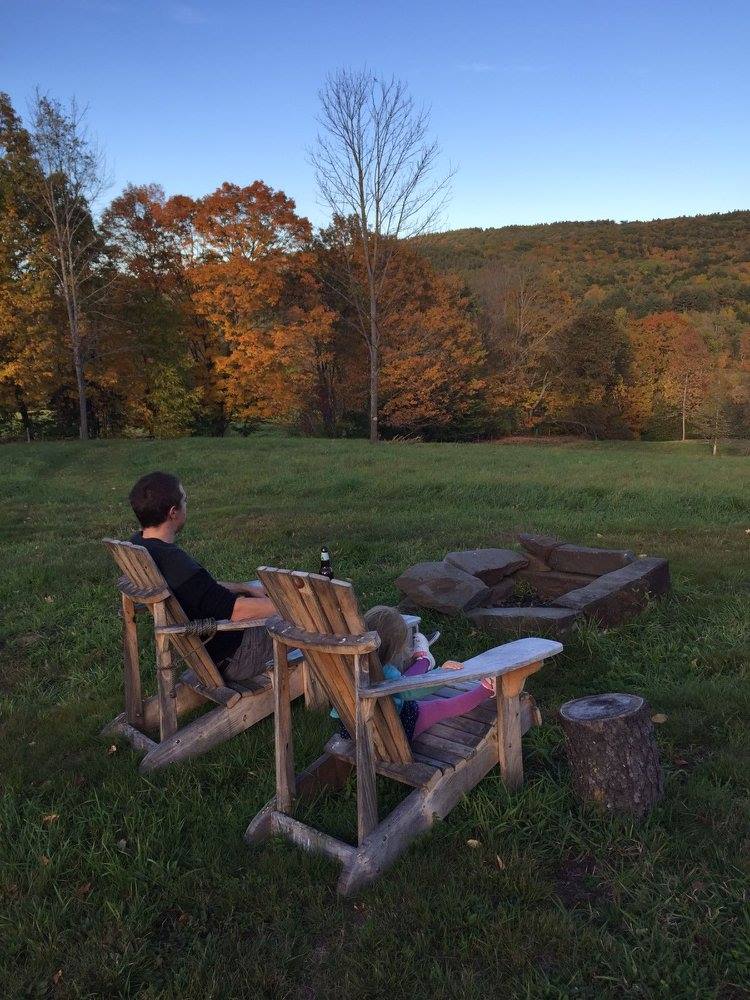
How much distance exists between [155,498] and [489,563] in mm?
3246

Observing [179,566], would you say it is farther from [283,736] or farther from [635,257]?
[635,257]

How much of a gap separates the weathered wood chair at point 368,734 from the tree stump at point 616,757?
300mm

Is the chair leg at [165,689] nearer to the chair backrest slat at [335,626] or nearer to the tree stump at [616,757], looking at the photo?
the chair backrest slat at [335,626]

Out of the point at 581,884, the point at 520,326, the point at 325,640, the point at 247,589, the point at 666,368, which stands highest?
the point at 520,326

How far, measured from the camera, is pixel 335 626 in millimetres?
2568

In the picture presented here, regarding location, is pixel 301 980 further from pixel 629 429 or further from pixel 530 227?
pixel 530 227

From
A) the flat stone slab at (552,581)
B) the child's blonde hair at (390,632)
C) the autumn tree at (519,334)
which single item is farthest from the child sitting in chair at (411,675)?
the autumn tree at (519,334)

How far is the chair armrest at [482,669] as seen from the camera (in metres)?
2.57

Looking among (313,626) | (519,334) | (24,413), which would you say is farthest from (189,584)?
(519,334)

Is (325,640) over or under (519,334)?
under

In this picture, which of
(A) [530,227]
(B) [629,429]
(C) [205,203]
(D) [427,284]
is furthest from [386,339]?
(A) [530,227]

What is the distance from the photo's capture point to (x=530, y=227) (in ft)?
283

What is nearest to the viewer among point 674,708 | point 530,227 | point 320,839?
point 320,839

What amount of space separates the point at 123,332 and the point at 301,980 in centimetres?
2834
